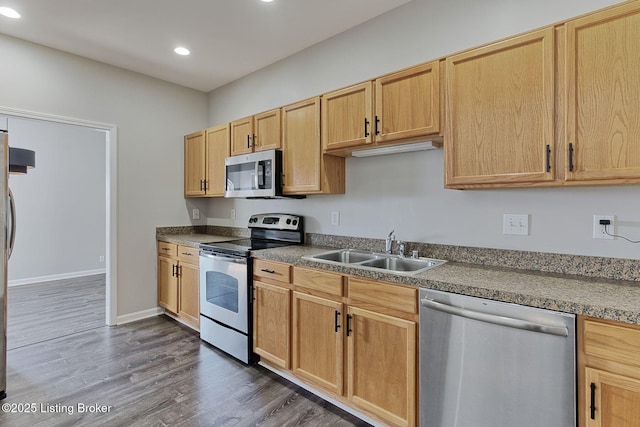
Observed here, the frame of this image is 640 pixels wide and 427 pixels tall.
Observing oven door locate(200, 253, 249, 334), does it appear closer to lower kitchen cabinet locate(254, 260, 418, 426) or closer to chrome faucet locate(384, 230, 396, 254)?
lower kitchen cabinet locate(254, 260, 418, 426)

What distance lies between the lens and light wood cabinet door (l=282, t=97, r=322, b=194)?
2561 mm

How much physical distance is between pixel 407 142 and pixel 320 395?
1823 mm

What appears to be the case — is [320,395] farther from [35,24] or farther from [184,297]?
[35,24]

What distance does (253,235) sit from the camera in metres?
3.50

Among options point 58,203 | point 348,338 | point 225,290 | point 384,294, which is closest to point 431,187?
point 384,294

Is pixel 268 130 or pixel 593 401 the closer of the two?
pixel 593 401

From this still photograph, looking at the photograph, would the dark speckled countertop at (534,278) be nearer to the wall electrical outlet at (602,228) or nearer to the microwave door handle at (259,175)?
the wall electrical outlet at (602,228)

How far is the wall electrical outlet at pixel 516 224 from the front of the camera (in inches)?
74.0

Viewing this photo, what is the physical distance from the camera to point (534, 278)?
5.37 feet

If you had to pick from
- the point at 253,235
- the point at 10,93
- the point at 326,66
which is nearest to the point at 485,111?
the point at 326,66

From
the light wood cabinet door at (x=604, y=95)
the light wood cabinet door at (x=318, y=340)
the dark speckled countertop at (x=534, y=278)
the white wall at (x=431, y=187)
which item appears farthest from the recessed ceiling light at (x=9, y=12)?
the light wood cabinet door at (x=604, y=95)

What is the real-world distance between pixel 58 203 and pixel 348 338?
238 inches

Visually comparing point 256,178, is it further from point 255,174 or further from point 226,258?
point 226,258

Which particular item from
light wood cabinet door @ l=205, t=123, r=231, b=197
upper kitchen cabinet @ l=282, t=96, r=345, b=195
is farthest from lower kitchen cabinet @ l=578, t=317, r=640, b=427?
light wood cabinet door @ l=205, t=123, r=231, b=197
